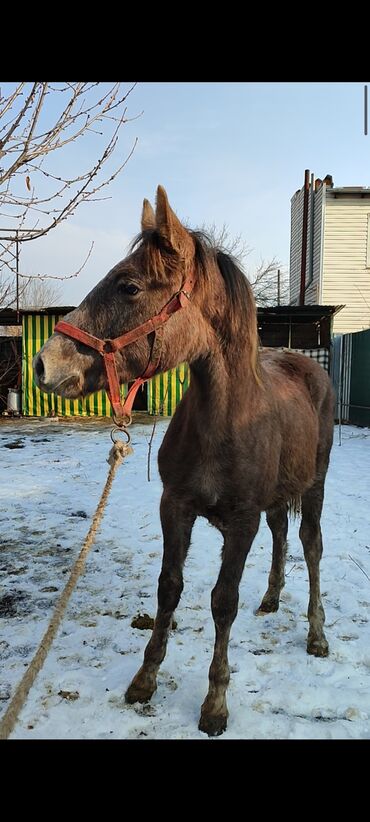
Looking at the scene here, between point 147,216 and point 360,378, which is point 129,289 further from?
point 360,378

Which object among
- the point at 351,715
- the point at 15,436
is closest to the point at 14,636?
the point at 351,715

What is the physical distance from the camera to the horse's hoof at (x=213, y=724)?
2.43m

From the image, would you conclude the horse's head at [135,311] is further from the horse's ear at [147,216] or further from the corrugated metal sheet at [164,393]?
the corrugated metal sheet at [164,393]

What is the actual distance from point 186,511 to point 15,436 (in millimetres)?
10488

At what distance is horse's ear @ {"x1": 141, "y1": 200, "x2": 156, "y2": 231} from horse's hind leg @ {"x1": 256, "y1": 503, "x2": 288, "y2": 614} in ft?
7.47

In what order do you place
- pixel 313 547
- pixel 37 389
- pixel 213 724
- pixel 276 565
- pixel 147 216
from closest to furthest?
1. pixel 147 216
2. pixel 213 724
3. pixel 313 547
4. pixel 276 565
5. pixel 37 389

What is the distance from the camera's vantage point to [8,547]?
189 inches

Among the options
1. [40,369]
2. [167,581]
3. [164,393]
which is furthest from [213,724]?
[164,393]

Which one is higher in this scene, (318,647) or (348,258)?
(348,258)

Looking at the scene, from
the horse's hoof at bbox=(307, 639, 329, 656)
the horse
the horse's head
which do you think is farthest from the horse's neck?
the horse's hoof at bbox=(307, 639, 329, 656)

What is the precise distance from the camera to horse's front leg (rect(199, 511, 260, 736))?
2.47m

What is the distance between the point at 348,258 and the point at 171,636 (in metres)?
16.6

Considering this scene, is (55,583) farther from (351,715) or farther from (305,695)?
(351,715)

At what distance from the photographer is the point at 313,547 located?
3547 mm
